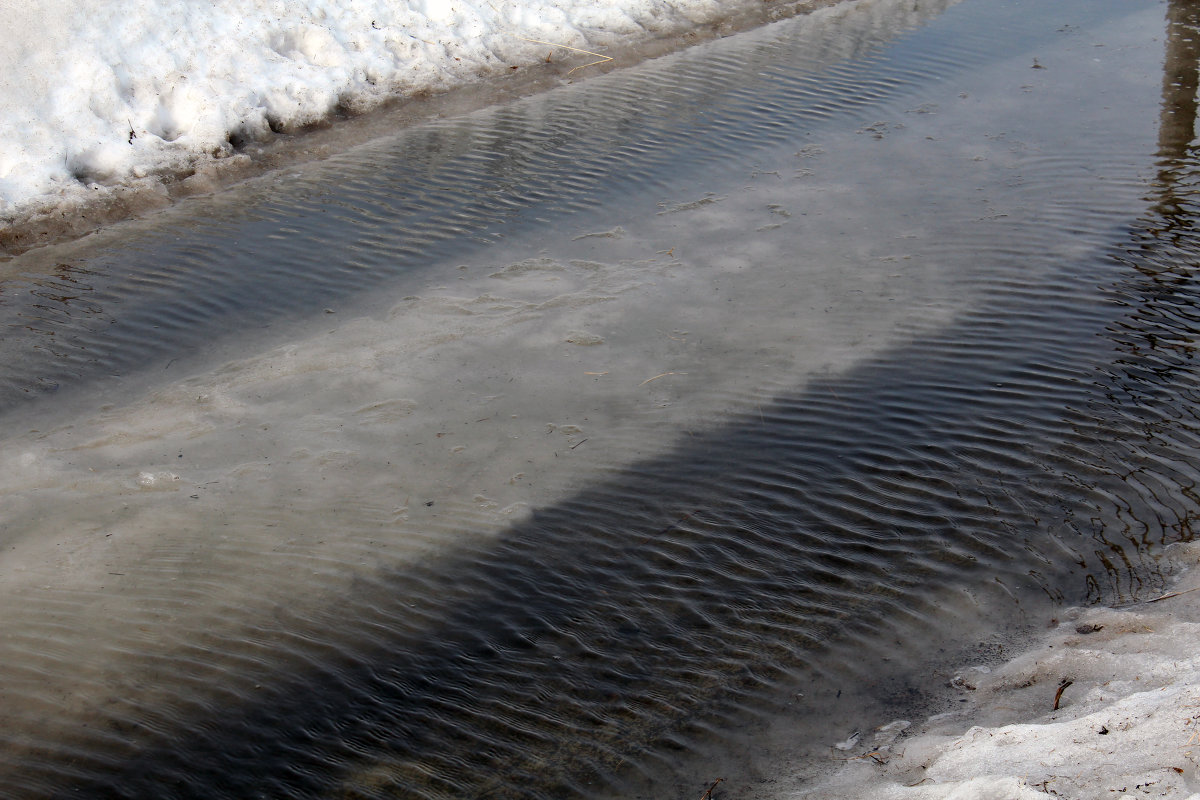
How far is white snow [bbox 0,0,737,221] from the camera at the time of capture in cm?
982

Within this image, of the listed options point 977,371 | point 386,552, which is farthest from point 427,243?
point 977,371

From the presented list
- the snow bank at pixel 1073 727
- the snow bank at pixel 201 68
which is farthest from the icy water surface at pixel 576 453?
the snow bank at pixel 201 68

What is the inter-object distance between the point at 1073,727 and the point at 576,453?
3337 mm

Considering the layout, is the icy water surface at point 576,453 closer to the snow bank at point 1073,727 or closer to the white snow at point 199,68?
the snow bank at point 1073,727

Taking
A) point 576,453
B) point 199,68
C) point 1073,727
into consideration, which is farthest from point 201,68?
point 1073,727

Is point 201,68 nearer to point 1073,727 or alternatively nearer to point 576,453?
point 576,453

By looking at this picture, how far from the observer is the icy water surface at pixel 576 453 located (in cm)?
467

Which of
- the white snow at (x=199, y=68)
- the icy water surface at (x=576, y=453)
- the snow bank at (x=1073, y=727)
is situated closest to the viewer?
the snow bank at (x=1073, y=727)

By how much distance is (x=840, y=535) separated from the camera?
571 centimetres

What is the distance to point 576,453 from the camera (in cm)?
641

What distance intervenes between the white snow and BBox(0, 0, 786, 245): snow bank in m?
0.01

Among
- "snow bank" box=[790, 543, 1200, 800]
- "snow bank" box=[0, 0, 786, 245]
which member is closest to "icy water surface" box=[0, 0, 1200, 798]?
"snow bank" box=[790, 543, 1200, 800]

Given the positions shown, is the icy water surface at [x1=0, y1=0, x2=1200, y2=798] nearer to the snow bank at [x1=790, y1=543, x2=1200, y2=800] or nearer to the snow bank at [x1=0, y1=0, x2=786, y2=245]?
the snow bank at [x1=790, y1=543, x2=1200, y2=800]

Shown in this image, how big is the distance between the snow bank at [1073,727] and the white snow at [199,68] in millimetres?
8726
